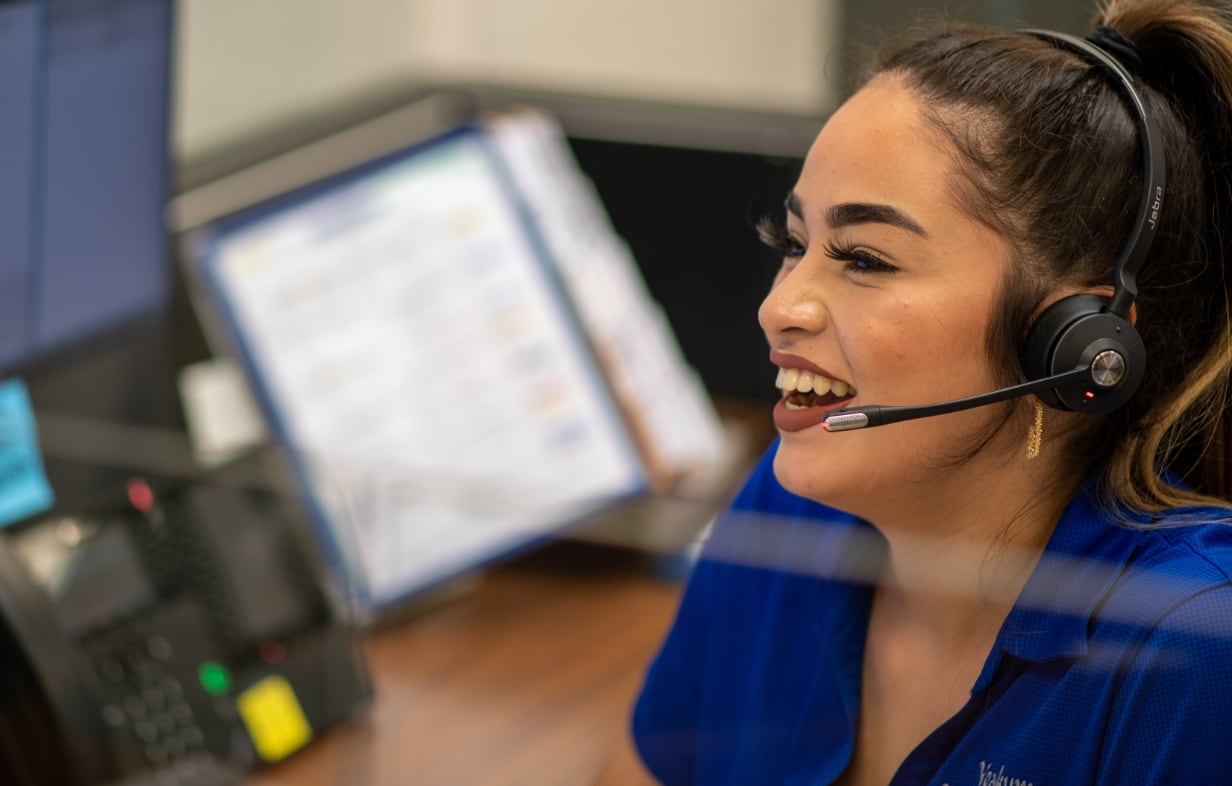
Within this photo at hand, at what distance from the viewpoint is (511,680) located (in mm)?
1111

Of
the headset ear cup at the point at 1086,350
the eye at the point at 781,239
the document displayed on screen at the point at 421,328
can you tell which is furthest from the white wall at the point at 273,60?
the headset ear cup at the point at 1086,350

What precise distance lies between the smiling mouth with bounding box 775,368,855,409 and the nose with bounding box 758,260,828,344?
0.03 metres

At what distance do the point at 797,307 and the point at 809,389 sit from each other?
0.05 m

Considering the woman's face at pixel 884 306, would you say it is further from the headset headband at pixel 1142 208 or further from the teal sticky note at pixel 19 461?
Result: the teal sticky note at pixel 19 461

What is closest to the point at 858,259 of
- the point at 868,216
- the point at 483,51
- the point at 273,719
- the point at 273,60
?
the point at 868,216

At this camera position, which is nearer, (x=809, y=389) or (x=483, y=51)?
(x=809, y=389)

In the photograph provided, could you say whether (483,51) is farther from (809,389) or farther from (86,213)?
(809,389)

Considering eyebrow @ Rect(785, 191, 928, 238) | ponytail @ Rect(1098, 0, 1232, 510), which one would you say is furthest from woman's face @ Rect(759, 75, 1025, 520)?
ponytail @ Rect(1098, 0, 1232, 510)

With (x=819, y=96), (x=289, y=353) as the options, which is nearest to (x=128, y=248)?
(x=289, y=353)

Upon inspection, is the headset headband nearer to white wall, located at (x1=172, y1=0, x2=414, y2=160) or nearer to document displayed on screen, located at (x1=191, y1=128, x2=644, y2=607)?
document displayed on screen, located at (x1=191, y1=128, x2=644, y2=607)

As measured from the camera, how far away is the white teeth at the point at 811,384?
0.85 metres

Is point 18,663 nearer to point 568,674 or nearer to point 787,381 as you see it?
point 568,674

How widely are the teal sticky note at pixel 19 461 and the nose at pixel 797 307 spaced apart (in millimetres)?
691

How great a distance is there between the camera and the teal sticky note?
1204mm
